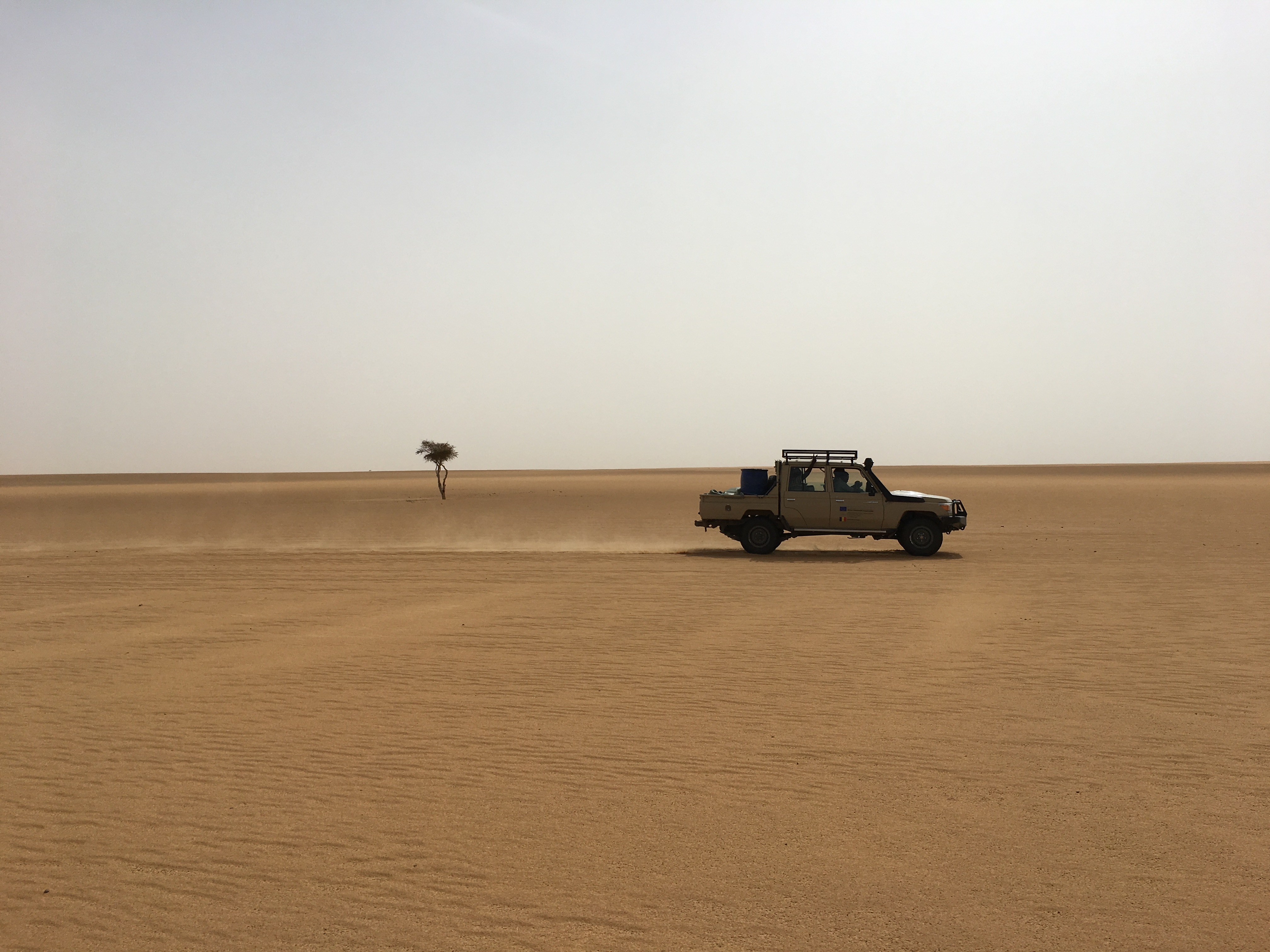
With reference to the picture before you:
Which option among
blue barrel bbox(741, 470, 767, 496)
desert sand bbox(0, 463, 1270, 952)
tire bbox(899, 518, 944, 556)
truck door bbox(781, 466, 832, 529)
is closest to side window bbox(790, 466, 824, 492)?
truck door bbox(781, 466, 832, 529)

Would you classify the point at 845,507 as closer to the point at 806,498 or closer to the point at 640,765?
the point at 806,498

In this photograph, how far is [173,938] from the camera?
4.34 meters

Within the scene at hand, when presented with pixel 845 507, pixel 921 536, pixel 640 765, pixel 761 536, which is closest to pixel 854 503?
pixel 845 507

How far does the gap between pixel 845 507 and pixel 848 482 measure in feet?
1.76

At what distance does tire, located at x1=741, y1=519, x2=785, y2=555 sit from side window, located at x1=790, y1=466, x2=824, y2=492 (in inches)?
36.5

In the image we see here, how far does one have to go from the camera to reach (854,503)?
66.1 ft

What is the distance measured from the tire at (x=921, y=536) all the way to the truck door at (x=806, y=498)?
1.71 m

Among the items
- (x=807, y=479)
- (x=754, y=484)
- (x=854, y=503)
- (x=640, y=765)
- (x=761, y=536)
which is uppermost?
(x=807, y=479)

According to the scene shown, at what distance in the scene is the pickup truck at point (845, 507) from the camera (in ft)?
66.1

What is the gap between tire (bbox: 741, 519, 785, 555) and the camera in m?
20.5

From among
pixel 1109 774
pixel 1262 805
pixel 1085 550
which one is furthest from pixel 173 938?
pixel 1085 550

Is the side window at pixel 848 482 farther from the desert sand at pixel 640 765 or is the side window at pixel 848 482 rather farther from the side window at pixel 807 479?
the desert sand at pixel 640 765

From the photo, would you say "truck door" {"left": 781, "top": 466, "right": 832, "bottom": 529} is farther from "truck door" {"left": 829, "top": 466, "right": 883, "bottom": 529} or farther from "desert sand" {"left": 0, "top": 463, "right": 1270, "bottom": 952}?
"desert sand" {"left": 0, "top": 463, "right": 1270, "bottom": 952}

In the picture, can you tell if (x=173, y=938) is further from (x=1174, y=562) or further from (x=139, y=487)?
(x=139, y=487)
